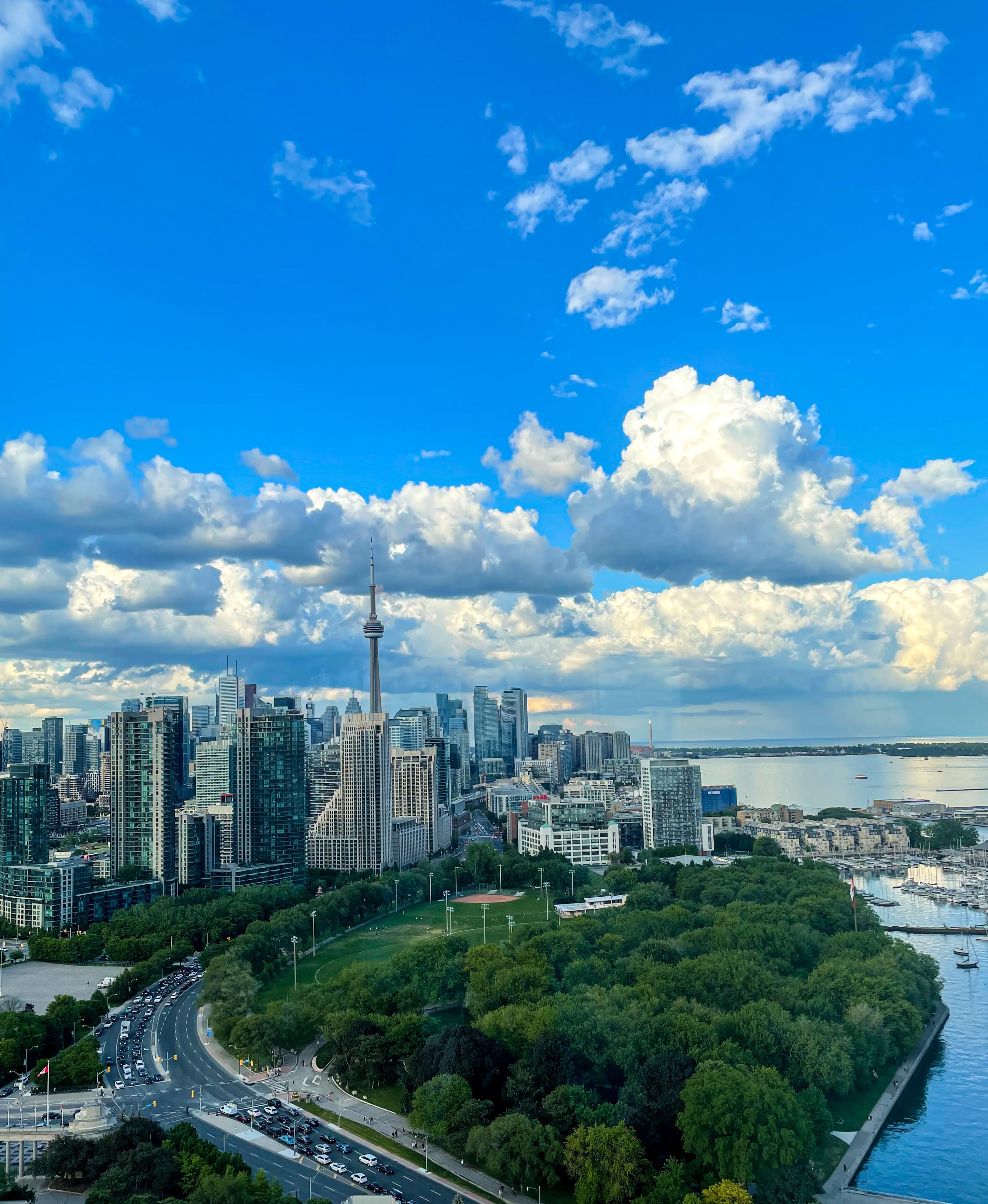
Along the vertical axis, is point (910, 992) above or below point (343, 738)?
below

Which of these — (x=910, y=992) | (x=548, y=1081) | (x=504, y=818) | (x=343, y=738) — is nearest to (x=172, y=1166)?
(x=548, y=1081)

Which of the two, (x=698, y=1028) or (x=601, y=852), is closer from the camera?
(x=698, y=1028)

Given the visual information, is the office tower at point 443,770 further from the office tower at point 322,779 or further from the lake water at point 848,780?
the lake water at point 848,780

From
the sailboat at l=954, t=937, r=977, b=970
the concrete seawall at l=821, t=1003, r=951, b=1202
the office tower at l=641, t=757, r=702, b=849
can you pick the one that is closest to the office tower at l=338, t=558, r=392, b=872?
the office tower at l=641, t=757, r=702, b=849

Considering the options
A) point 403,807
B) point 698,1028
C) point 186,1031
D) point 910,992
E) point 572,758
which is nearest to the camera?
point 698,1028

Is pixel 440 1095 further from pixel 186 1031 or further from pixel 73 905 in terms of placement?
pixel 73 905

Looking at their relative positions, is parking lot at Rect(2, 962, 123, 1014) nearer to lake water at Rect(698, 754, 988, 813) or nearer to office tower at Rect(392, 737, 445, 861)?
office tower at Rect(392, 737, 445, 861)

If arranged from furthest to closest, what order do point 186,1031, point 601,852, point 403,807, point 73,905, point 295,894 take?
1. point 403,807
2. point 601,852
3. point 295,894
4. point 73,905
5. point 186,1031

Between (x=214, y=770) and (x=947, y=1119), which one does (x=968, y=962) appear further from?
(x=214, y=770)
